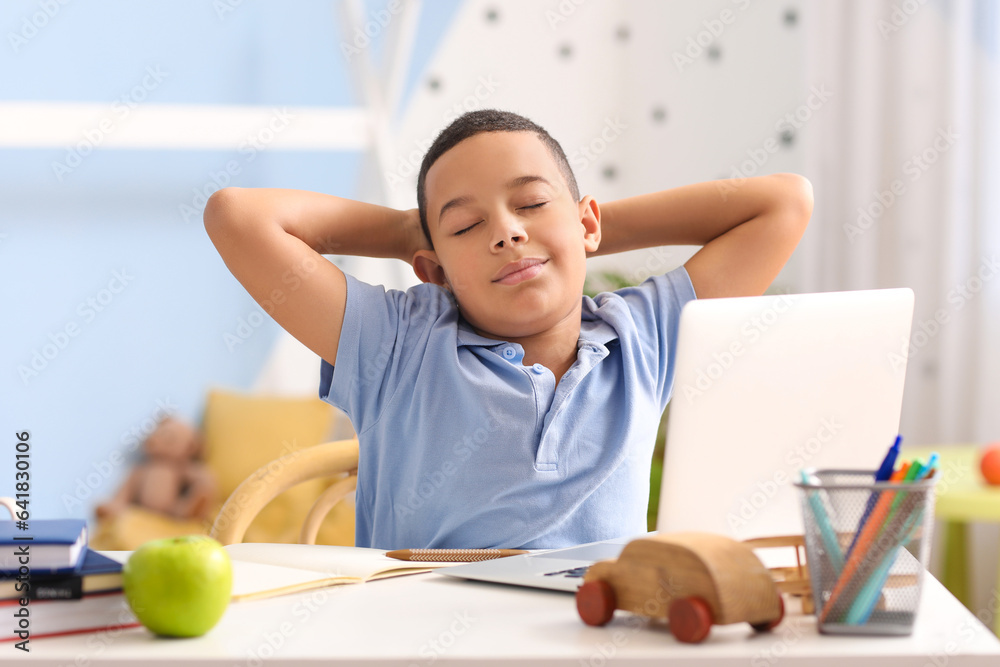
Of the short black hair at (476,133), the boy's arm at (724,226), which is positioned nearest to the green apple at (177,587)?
the short black hair at (476,133)

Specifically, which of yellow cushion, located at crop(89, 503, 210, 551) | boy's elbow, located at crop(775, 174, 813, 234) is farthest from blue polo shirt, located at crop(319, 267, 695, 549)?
yellow cushion, located at crop(89, 503, 210, 551)

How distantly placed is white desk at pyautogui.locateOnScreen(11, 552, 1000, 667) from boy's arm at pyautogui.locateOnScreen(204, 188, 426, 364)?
481mm

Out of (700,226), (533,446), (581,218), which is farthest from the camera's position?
(700,226)

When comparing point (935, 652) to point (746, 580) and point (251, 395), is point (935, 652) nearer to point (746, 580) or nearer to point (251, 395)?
point (746, 580)

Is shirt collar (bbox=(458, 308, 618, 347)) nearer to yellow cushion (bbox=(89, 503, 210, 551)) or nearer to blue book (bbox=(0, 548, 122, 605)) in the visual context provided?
blue book (bbox=(0, 548, 122, 605))

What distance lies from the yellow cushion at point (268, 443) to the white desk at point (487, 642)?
2.16 meters

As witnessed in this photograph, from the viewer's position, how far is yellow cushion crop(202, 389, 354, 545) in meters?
2.74

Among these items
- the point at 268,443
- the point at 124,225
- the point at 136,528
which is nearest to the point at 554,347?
the point at 268,443

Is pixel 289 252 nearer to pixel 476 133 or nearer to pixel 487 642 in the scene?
pixel 476 133

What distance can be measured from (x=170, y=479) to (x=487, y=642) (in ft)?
8.65

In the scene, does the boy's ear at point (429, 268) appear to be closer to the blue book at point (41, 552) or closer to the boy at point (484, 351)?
the boy at point (484, 351)

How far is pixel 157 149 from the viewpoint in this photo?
3100mm

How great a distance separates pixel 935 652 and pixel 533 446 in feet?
1.78

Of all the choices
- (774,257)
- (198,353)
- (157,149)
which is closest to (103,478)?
(198,353)
